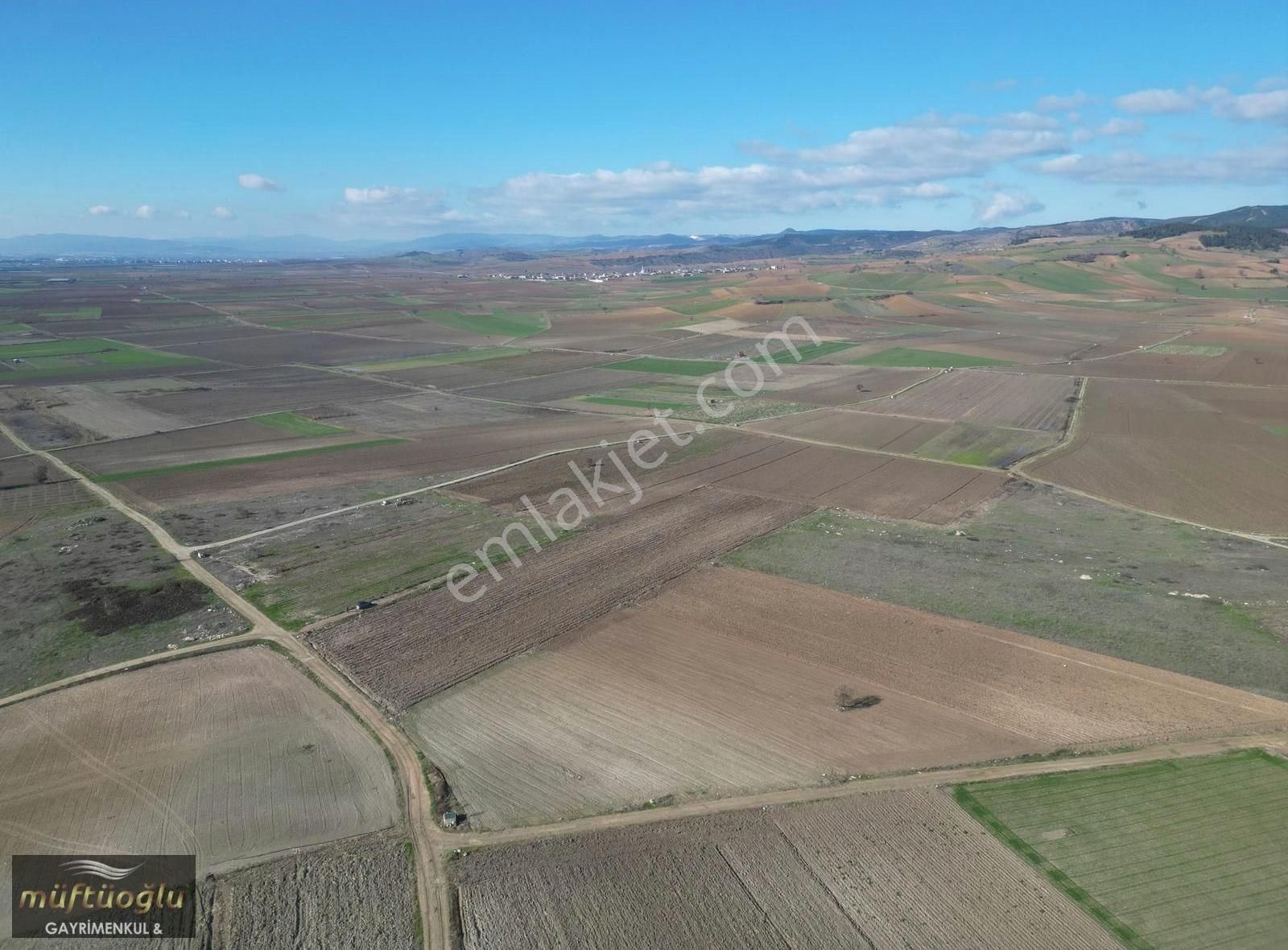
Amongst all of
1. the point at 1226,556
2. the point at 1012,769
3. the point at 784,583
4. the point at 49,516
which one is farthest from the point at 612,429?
the point at 1012,769

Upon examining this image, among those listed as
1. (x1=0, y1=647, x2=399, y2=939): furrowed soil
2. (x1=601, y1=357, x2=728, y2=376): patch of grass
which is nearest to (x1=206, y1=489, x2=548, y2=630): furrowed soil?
(x1=0, y1=647, x2=399, y2=939): furrowed soil

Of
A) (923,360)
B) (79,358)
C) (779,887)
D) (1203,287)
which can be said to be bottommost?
(779,887)

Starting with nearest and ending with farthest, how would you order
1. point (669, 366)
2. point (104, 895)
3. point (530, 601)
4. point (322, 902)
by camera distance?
1. point (322, 902)
2. point (104, 895)
3. point (530, 601)
4. point (669, 366)

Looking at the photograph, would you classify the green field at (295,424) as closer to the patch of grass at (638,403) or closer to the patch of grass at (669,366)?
the patch of grass at (638,403)

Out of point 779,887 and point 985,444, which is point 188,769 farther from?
point 985,444

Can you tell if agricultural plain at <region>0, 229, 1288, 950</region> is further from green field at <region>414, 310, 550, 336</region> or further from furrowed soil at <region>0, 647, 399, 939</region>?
green field at <region>414, 310, 550, 336</region>

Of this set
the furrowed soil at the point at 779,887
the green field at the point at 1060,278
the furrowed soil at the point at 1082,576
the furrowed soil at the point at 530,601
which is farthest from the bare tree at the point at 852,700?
the green field at the point at 1060,278

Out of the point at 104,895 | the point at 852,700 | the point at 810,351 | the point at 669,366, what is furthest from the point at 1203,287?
the point at 104,895
